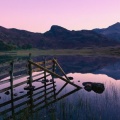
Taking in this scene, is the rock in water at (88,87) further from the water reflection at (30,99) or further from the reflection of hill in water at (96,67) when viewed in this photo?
the reflection of hill in water at (96,67)

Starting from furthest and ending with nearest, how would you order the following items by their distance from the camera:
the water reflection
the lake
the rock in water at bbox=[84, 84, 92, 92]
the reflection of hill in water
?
the reflection of hill in water → the rock in water at bbox=[84, 84, 92, 92] → the water reflection → the lake

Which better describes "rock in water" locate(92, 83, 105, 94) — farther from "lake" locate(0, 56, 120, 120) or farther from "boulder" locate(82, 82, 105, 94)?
"lake" locate(0, 56, 120, 120)

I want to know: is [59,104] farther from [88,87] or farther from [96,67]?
[96,67]

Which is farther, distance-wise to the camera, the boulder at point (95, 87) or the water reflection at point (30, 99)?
the boulder at point (95, 87)

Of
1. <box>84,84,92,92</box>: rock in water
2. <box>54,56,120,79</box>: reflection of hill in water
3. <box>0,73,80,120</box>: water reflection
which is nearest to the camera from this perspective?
<box>0,73,80,120</box>: water reflection

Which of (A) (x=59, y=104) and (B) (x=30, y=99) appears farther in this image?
(B) (x=30, y=99)

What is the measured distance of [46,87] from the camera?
22.7 meters

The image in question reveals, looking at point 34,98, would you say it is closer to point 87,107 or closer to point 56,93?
point 56,93

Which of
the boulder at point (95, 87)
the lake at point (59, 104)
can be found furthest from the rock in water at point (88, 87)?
the lake at point (59, 104)

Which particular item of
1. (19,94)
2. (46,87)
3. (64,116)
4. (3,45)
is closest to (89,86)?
(46,87)

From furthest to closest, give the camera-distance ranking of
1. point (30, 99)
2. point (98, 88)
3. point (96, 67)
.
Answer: point (96, 67), point (98, 88), point (30, 99)

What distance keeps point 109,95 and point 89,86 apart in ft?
9.34

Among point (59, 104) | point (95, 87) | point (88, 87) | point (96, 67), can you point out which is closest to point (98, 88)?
point (95, 87)

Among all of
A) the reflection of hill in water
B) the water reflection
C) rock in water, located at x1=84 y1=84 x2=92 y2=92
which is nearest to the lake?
the water reflection
